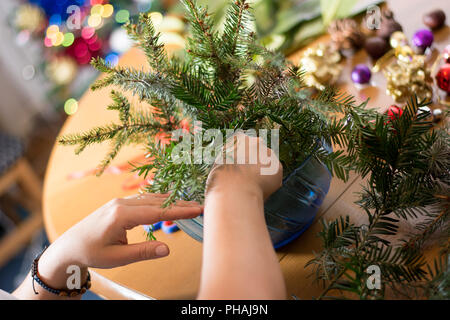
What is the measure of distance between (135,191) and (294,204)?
1.26 feet

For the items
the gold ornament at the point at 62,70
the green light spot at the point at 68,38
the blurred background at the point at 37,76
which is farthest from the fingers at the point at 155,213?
the gold ornament at the point at 62,70

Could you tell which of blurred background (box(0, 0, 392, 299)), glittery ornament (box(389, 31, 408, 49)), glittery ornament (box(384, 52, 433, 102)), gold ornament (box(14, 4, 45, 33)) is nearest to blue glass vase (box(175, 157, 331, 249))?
glittery ornament (box(384, 52, 433, 102))

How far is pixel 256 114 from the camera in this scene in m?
0.53

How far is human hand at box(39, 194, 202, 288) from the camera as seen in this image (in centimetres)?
49

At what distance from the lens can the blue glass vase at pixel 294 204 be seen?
536 mm

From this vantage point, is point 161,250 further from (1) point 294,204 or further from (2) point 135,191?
(2) point 135,191

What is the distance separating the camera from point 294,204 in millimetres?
A: 558

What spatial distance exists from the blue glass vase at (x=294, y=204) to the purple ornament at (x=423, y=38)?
403mm

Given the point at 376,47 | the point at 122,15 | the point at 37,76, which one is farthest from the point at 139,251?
the point at 37,76

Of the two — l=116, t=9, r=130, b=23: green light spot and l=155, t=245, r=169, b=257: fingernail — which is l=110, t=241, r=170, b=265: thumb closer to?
l=155, t=245, r=169, b=257: fingernail
